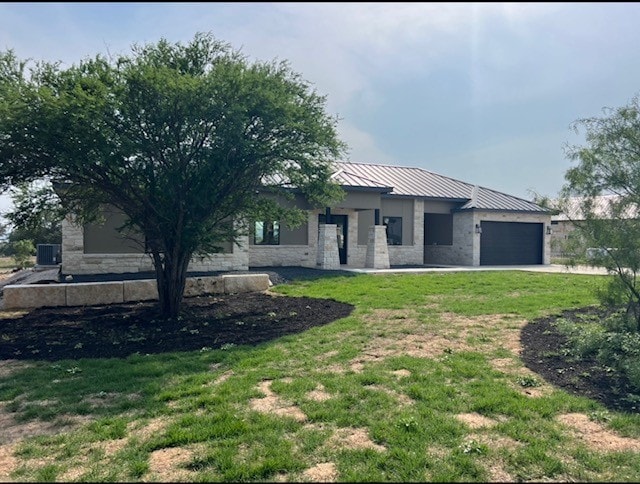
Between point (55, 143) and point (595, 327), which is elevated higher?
point (55, 143)

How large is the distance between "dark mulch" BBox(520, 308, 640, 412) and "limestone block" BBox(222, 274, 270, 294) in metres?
8.16

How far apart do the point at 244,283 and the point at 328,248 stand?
7658 millimetres

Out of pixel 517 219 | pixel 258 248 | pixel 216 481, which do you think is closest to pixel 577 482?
pixel 216 481

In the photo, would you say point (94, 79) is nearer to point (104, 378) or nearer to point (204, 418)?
point (104, 378)

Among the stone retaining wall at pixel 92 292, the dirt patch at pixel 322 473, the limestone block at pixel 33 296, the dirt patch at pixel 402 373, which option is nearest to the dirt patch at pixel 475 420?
the dirt patch at pixel 402 373

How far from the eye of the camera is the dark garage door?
26250mm

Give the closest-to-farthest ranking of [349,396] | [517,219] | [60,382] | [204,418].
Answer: [204,418] → [349,396] → [60,382] → [517,219]

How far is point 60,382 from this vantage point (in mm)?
5746

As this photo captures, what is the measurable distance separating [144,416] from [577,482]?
3.84 metres

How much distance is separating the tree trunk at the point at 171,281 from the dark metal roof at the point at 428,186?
1378 centimetres

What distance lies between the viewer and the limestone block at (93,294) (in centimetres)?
1142

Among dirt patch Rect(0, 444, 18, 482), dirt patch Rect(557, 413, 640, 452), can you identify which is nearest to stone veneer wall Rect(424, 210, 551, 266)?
dirt patch Rect(557, 413, 640, 452)

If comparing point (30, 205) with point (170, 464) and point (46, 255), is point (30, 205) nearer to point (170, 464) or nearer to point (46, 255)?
point (170, 464)

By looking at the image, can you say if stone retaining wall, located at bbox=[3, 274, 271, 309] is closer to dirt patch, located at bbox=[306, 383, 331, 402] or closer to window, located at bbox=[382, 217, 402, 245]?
dirt patch, located at bbox=[306, 383, 331, 402]
